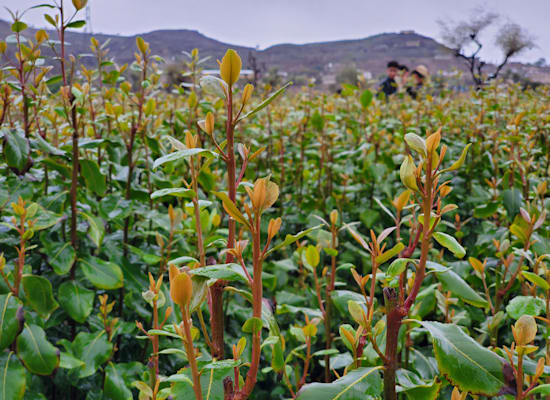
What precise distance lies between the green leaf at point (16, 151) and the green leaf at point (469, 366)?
1.53 metres

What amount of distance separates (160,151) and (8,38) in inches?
30.2

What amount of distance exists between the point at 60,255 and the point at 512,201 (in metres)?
1.96

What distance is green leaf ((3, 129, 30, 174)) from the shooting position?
1533 mm

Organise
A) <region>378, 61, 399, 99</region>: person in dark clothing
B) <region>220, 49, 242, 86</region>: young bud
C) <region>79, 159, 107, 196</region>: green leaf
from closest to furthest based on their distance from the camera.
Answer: <region>220, 49, 242, 86</region>: young bud < <region>79, 159, 107, 196</region>: green leaf < <region>378, 61, 399, 99</region>: person in dark clothing

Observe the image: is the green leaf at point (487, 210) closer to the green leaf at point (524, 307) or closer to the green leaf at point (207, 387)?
the green leaf at point (524, 307)

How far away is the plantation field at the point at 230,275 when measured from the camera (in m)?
0.68

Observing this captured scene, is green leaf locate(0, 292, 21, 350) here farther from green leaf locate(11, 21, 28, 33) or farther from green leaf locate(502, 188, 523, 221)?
green leaf locate(502, 188, 523, 221)

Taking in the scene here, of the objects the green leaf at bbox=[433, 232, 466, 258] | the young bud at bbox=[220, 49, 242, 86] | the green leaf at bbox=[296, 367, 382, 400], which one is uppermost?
the young bud at bbox=[220, 49, 242, 86]

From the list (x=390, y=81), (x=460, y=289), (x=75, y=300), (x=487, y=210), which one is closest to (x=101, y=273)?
(x=75, y=300)

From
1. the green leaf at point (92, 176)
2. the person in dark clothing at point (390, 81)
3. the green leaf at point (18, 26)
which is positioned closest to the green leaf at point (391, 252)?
the green leaf at point (92, 176)

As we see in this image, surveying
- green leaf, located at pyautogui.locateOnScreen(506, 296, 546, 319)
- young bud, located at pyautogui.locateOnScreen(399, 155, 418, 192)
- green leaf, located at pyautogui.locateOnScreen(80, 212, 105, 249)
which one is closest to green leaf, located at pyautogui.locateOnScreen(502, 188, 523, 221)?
green leaf, located at pyautogui.locateOnScreen(506, 296, 546, 319)

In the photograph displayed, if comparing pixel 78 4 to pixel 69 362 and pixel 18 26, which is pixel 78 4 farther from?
pixel 69 362

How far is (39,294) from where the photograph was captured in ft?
4.46

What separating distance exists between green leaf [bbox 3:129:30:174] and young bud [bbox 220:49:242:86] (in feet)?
4.05
